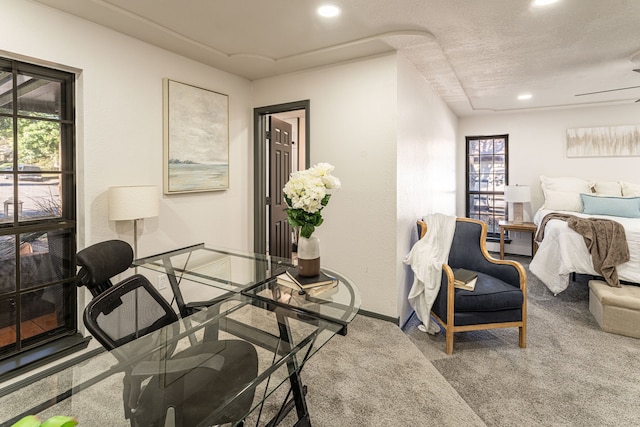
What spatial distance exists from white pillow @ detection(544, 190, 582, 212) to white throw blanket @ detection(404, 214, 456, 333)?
295 cm

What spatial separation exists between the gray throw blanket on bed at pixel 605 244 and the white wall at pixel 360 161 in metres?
2.23

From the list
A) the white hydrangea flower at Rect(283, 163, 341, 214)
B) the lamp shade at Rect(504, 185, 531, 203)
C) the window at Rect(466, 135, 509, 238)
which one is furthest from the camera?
the window at Rect(466, 135, 509, 238)

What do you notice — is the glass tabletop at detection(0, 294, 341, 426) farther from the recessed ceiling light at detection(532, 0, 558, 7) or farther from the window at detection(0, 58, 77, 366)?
the recessed ceiling light at detection(532, 0, 558, 7)

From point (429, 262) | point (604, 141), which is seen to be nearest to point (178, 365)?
point (429, 262)

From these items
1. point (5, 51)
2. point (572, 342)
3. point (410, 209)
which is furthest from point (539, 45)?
point (5, 51)

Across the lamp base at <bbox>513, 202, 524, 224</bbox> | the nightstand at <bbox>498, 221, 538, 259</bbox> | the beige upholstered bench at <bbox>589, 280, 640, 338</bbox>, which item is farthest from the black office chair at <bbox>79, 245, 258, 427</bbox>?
the lamp base at <bbox>513, 202, 524, 224</bbox>

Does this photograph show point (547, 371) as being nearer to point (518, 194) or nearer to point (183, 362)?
point (183, 362)

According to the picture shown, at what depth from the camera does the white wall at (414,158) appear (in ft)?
10.4

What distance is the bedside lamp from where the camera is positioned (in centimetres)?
548

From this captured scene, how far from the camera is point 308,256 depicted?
1883mm

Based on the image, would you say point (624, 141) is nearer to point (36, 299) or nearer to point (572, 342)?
point (572, 342)

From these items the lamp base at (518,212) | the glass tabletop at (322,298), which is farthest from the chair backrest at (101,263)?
the lamp base at (518,212)

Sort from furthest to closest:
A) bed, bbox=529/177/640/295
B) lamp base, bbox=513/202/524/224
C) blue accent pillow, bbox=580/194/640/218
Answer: lamp base, bbox=513/202/524/224 < blue accent pillow, bbox=580/194/640/218 < bed, bbox=529/177/640/295

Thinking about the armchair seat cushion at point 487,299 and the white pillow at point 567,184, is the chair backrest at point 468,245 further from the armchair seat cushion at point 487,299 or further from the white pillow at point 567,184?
the white pillow at point 567,184
